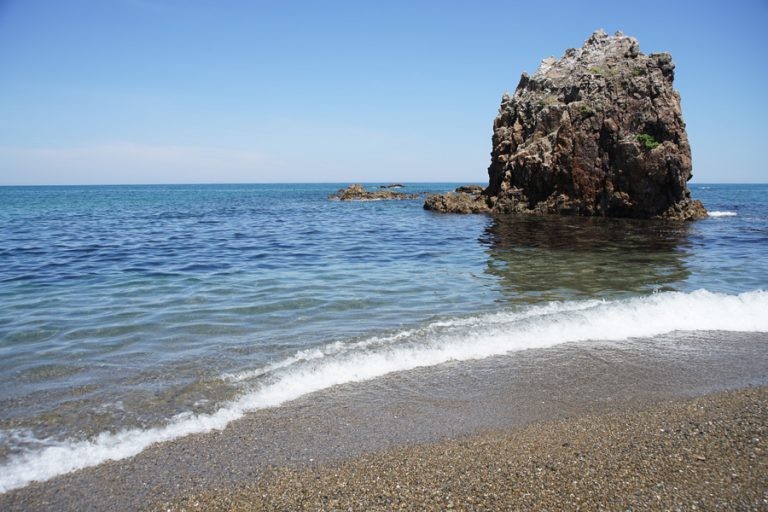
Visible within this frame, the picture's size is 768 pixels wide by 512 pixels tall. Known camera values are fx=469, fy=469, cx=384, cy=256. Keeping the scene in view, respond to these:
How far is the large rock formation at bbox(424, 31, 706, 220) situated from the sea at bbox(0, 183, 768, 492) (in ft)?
43.0

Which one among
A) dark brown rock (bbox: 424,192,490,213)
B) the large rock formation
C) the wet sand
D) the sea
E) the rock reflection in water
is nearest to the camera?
the wet sand

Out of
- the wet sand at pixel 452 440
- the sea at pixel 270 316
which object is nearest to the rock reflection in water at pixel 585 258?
the sea at pixel 270 316

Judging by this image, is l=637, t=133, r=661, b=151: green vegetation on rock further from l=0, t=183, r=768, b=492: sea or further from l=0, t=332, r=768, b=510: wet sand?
l=0, t=332, r=768, b=510: wet sand

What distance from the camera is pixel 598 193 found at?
35688 mm

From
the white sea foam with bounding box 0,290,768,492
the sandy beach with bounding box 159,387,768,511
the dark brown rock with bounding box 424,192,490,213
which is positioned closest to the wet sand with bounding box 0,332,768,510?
the sandy beach with bounding box 159,387,768,511

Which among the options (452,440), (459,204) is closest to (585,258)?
(452,440)

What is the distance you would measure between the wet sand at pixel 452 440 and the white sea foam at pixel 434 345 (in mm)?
278

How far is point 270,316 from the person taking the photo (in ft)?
33.9

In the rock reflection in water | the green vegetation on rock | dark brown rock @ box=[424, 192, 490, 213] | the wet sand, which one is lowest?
the wet sand

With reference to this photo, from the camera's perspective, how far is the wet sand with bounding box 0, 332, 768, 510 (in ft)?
14.1

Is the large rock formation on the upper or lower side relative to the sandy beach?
upper

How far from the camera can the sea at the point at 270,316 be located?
238 inches

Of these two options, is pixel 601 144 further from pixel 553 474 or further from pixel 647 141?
pixel 553 474

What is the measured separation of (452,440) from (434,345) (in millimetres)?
3049
